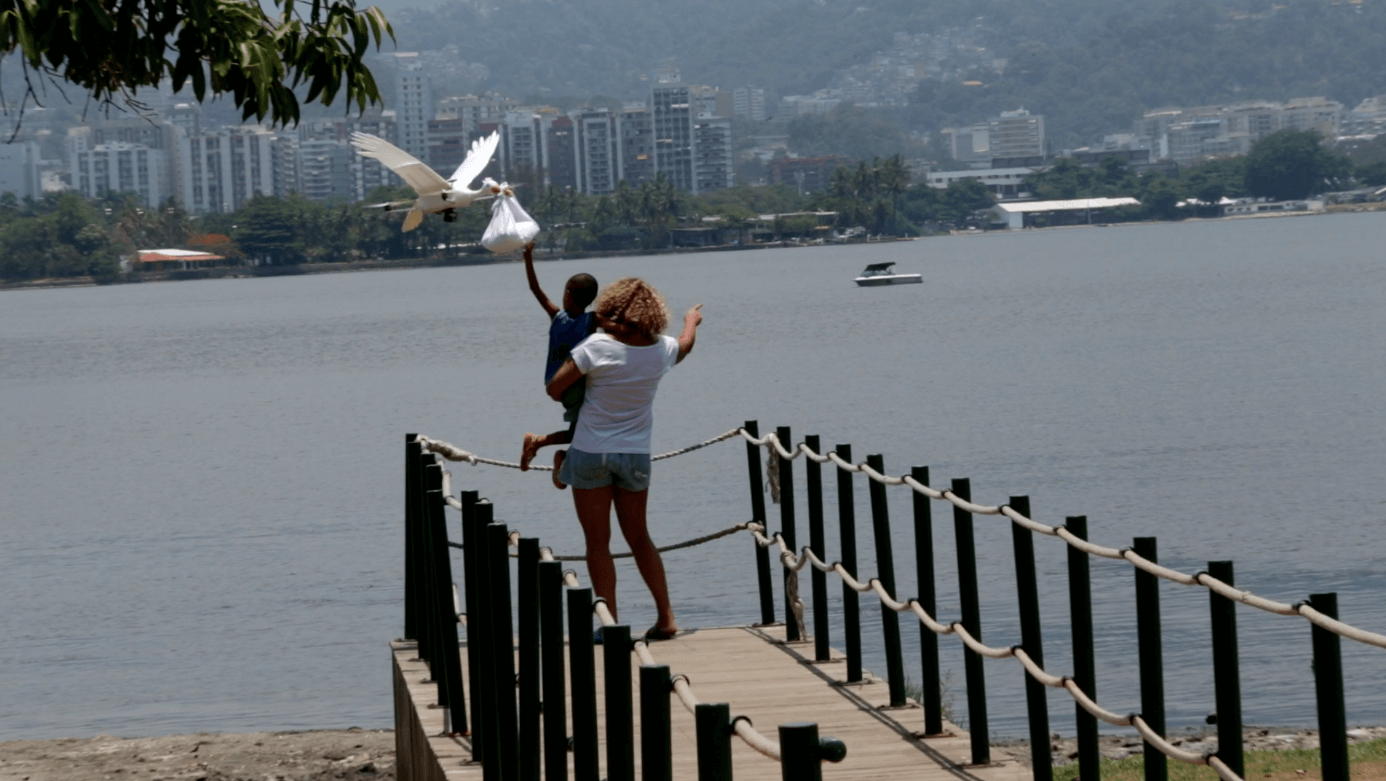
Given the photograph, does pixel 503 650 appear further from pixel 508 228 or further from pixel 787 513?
pixel 787 513

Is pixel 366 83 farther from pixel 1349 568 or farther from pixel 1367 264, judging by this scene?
pixel 1367 264

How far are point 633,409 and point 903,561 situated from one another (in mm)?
12841

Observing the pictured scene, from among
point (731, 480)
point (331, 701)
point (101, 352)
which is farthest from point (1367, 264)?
point (331, 701)

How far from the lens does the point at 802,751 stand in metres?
3.85

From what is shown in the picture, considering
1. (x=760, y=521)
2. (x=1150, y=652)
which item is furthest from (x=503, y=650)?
(x=760, y=521)

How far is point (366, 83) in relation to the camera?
294 inches

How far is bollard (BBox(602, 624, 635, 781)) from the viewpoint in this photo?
4.75 m

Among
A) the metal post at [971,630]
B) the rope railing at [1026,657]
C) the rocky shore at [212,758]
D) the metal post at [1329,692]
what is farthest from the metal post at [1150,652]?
the rocky shore at [212,758]

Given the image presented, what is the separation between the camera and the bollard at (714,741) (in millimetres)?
4039

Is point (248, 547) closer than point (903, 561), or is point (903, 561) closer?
point (903, 561)

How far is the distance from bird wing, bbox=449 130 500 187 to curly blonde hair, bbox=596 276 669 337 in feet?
3.18

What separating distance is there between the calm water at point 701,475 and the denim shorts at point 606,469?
5309 millimetres

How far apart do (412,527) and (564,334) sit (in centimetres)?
124

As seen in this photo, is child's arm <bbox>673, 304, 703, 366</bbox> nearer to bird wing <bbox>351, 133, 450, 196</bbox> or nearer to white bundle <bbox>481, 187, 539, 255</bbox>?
white bundle <bbox>481, 187, 539, 255</bbox>
